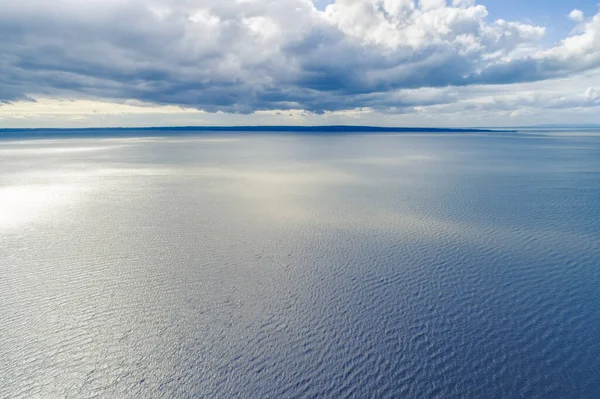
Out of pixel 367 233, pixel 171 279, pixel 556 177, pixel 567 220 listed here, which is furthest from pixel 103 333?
pixel 556 177

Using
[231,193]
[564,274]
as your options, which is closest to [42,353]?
[564,274]

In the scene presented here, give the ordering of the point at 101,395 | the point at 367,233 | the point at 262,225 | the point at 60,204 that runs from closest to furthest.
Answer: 1. the point at 101,395
2. the point at 367,233
3. the point at 262,225
4. the point at 60,204

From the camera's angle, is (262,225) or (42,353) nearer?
(42,353)

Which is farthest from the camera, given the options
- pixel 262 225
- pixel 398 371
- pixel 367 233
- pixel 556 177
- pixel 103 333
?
pixel 556 177

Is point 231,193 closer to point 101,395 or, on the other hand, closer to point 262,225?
point 262,225

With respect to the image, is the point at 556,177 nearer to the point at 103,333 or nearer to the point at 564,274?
the point at 564,274

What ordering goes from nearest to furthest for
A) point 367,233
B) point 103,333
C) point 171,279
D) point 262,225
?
point 103,333
point 171,279
point 367,233
point 262,225
